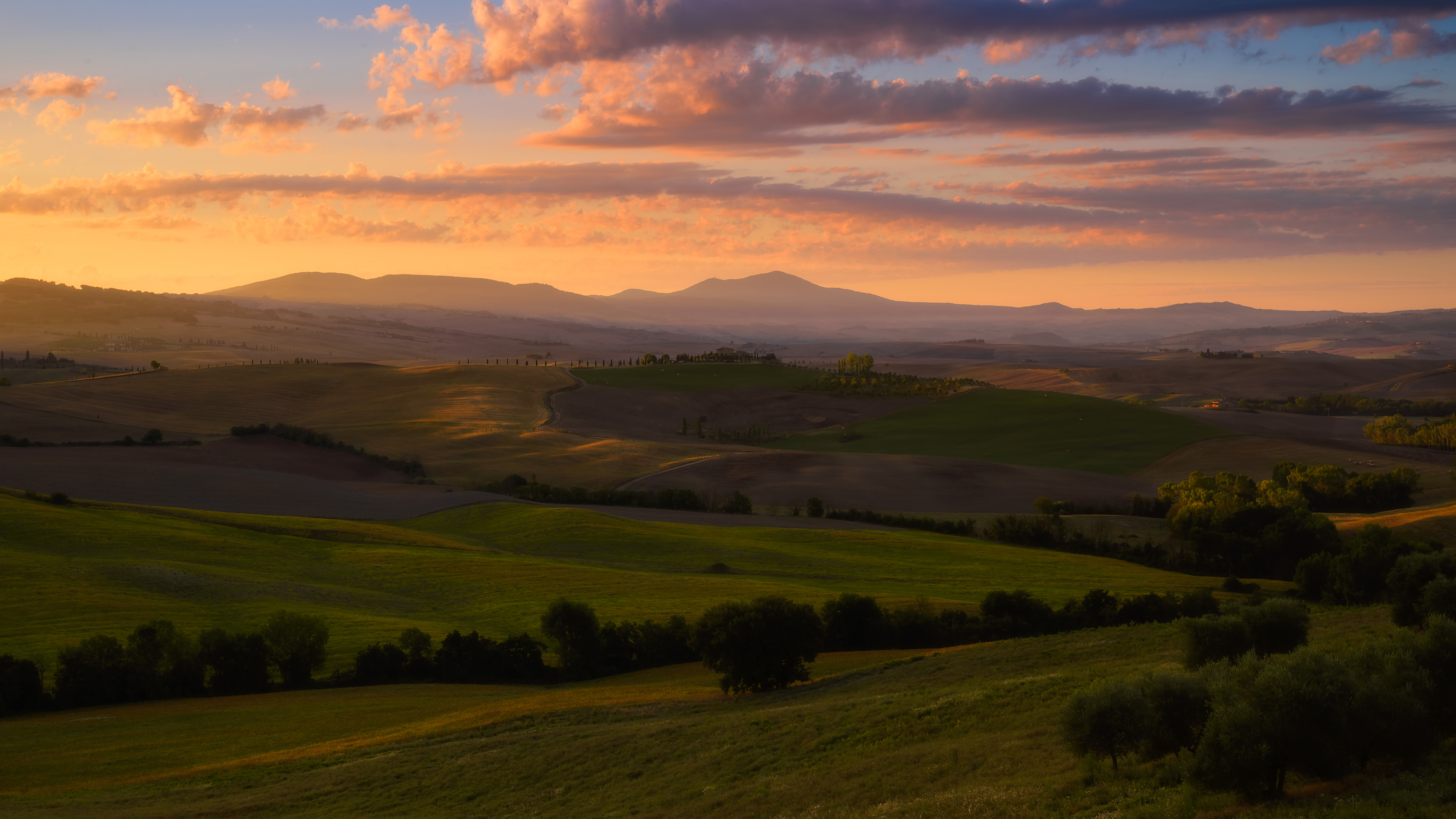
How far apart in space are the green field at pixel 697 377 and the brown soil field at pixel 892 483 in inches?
2056

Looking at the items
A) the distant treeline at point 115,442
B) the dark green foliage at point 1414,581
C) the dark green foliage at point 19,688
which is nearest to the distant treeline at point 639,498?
the distant treeline at point 115,442

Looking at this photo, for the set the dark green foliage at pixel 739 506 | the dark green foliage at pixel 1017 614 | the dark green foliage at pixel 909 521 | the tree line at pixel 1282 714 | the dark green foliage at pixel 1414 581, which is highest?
the tree line at pixel 1282 714

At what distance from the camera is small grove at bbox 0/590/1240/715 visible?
1628 inches

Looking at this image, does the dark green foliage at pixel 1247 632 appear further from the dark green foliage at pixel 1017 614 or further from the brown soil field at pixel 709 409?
the brown soil field at pixel 709 409

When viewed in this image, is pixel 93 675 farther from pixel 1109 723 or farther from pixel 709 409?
pixel 709 409

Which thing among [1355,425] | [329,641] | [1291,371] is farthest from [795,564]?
[1291,371]

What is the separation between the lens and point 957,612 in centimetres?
4712

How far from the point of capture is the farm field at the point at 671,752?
56.4ft

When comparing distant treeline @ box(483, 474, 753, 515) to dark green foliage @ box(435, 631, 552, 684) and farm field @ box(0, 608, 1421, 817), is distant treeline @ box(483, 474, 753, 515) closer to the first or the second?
dark green foliage @ box(435, 631, 552, 684)

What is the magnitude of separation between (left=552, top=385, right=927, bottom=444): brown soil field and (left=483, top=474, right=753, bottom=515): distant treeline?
35.7 meters

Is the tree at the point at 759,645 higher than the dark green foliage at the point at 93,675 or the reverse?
higher

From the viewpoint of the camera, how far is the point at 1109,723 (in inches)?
644

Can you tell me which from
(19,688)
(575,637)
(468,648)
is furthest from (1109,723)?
(19,688)

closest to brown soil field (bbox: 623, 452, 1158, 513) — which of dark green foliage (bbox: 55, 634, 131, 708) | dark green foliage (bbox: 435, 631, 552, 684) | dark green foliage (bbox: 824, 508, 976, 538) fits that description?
dark green foliage (bbox: 824, 508, 976, 538)
